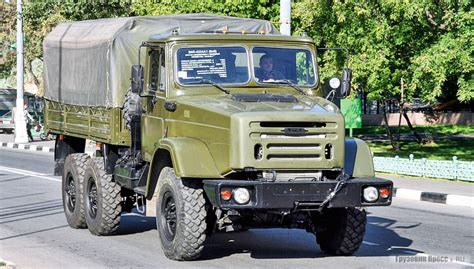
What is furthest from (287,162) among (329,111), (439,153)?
(439,153)

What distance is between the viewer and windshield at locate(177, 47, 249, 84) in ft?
36.6

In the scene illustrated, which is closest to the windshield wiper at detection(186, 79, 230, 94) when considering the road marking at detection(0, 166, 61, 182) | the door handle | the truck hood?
the truck hood

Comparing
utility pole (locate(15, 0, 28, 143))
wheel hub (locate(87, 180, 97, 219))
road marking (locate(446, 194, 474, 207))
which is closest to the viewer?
wheel hub (locate(87, 180, 97, 219))

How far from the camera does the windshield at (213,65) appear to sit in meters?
11.2

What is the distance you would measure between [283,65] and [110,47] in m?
2.77

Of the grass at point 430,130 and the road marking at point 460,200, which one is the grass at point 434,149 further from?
the road marking at point 460,200

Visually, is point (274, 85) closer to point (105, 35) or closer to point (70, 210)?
point (105, 35)

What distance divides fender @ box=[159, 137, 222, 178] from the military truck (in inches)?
0.5

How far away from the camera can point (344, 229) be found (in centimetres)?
1094

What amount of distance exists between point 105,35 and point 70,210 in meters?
2.71

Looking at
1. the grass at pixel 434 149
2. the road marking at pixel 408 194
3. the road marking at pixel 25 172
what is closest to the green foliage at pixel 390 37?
the grass at pixel 434 149

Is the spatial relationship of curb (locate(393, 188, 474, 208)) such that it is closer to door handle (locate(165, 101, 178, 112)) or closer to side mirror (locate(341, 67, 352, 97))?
side mirror (locate(341, 67, 352, 97))

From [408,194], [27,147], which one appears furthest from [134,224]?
[27,147]

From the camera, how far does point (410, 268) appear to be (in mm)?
10266
